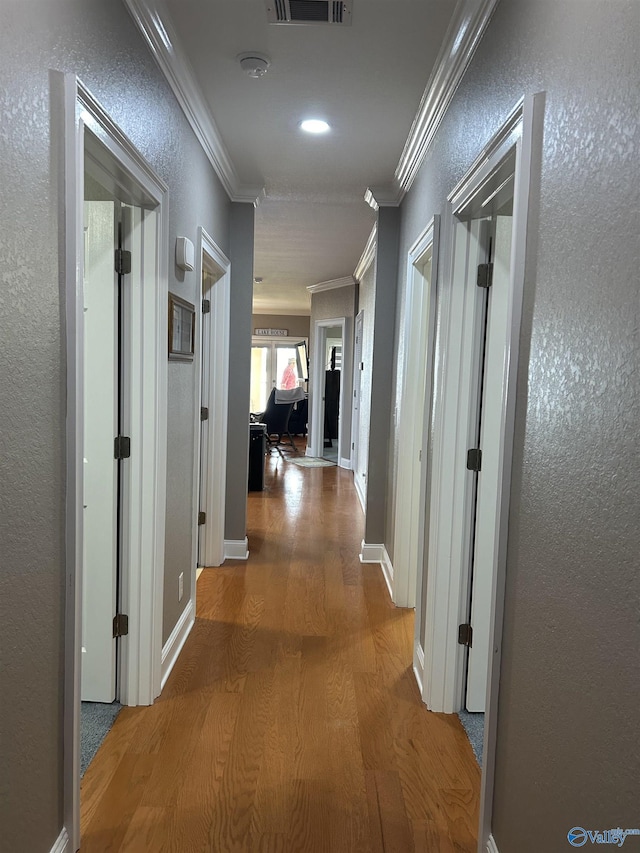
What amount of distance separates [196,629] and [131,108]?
94.2 inches

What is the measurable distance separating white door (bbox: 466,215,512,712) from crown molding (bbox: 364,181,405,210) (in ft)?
5.87

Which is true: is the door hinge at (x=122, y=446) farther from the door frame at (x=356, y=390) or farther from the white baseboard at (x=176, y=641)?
the door frame at (x=356, y=390)

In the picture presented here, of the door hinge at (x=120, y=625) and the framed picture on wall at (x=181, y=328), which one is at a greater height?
the framed picture on wall at (x=181, y=328)

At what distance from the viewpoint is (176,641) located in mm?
2926

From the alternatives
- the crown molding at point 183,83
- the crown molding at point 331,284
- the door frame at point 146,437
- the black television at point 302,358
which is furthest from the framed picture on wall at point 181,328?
the black television at point 302,358

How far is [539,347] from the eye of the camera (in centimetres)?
143

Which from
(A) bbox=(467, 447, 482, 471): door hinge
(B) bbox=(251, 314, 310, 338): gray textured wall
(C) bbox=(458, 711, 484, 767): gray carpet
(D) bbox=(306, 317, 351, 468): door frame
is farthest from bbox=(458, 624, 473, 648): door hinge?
(B) bbox=(251, 314, 310, 338): gray textured wall

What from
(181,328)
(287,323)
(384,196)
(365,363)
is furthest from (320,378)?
(181,328)

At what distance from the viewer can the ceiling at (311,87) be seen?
2129 mm

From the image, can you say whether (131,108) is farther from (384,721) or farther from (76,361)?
(384,721)

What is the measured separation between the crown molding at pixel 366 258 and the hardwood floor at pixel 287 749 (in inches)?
122

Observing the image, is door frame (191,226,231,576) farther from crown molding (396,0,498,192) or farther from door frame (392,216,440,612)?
crown molding (396,0,498,192)

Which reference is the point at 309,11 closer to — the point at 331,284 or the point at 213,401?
the point at 213,401

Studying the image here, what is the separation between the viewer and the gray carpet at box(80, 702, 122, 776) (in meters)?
2.16
